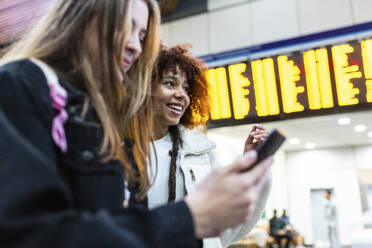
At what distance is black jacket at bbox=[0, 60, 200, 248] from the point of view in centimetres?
44

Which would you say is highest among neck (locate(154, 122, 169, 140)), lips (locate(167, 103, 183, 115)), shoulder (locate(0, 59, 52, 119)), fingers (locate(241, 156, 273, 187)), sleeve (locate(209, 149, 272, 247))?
lips (locate(167, 103, 183, 115))

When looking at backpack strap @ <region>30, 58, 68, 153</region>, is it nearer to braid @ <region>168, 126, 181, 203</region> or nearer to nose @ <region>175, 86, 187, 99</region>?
braid @ <region>168, 126, 181, 203</region>

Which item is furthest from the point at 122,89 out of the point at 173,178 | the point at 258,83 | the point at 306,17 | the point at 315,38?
the point at 306,17

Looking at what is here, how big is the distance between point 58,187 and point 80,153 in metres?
0.10

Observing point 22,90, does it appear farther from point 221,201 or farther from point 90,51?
point 221,201

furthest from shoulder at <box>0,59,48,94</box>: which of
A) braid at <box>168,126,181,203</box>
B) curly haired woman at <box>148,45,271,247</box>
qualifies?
braid at <box>168,126,181,203</box>

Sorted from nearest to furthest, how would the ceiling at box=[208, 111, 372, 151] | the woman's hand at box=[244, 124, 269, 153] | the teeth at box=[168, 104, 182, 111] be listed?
the woman's hand at box=[244, 124, 269, 153] < the teeth at box=[168, 104, 182, 111] < the ceiling at box=[208, 111, 372, 151]

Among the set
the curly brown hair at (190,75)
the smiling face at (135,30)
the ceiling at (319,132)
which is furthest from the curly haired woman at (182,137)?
the ceiling at (319,132)

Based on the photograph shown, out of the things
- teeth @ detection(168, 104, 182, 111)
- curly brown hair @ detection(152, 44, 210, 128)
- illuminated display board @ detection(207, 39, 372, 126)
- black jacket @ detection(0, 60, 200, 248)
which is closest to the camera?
black jacket @ detection(0, 60, 200, 248)

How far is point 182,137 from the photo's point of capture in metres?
1.63

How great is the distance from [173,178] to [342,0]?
319 cm

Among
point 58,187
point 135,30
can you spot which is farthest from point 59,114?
point 135,30

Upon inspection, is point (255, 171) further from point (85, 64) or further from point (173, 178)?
point (173, 178)

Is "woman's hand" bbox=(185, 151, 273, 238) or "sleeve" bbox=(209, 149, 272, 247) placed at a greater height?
"woman's hand" bbox=(185, 151, 273, 238)
